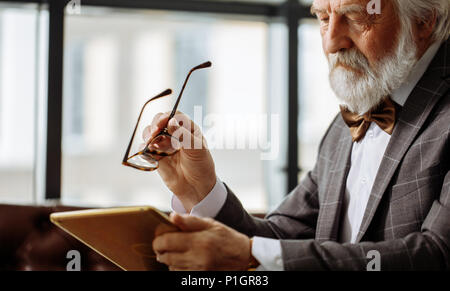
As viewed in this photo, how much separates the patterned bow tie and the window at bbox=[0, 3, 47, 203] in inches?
59.3

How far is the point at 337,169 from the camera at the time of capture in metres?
1.24

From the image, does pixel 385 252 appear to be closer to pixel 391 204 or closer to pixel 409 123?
pixel 391 204

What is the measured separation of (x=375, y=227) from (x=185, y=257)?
18.3 inches

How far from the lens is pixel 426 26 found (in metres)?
1.12

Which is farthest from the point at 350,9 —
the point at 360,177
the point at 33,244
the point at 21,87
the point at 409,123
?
the point at 21,87

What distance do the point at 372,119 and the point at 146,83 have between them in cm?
145

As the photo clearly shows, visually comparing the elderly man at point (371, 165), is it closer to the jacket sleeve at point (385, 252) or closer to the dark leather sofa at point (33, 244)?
the jacket sleeve at point (385, 252)

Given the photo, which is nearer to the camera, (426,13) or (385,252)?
(385,252)

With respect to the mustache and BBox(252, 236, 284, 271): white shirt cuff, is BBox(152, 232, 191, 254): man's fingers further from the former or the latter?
the mustache

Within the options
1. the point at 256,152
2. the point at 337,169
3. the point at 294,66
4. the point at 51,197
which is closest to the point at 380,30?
the point at 337,169

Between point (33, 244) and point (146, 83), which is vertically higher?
point (146, 83)

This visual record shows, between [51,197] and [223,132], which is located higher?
[223,132]

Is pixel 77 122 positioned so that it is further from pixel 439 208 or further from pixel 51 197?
pixel 439 208

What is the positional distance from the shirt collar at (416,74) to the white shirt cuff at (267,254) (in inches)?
19.4
